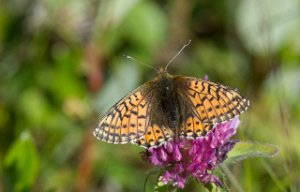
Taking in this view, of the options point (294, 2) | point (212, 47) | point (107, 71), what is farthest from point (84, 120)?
point (294, 2)

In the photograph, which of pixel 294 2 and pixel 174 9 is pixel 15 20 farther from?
Answer: pixel 294 2

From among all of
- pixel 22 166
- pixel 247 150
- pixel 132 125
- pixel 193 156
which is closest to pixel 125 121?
pixel 132 125

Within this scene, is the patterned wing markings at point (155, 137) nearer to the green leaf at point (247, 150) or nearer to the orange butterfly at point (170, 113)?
the orange butterfly at point (170, 113)

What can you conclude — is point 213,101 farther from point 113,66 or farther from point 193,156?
point 113,66

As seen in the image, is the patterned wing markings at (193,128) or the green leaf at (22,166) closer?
the patterned wing markings at (193,128)

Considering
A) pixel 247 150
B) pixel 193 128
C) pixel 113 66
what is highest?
pixel 113 66

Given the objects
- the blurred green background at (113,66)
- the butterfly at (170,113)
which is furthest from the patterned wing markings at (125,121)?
the blurred green background at (113,66)

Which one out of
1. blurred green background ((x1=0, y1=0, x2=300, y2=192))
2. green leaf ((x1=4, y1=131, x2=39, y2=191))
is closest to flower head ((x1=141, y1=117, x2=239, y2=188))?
green leaf ((x1=4, y1=131, x2=39, y2=191))
